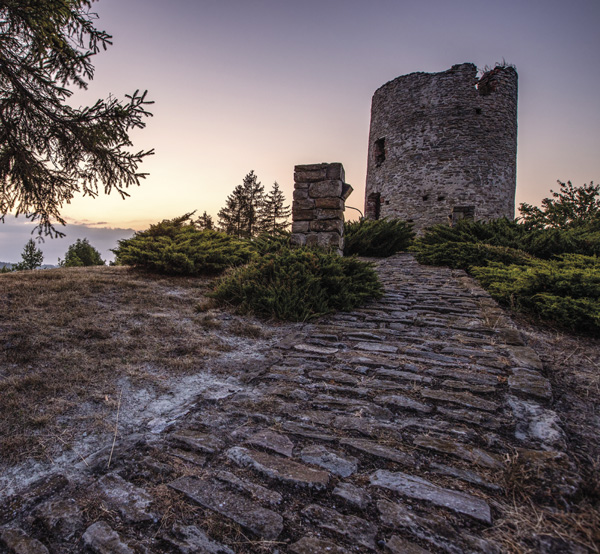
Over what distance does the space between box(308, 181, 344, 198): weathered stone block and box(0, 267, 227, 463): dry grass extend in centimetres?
276

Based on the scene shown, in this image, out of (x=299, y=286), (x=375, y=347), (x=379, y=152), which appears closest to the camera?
(x=375, y=347)

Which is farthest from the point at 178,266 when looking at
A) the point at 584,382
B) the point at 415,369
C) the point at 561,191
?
the point at 561,191

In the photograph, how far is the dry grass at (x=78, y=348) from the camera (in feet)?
6.33

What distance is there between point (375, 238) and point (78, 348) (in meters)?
8.20

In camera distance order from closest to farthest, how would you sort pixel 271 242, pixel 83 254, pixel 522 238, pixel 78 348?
pixel 78 348 < pixel 271 242 < pixel 522 238 < pixel 83 254

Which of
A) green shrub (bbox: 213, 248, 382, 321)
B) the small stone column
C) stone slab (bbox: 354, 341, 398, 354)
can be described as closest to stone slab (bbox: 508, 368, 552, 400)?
stone slab (bbox: 354, 341, 398, 354)

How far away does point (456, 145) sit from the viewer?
559 inches

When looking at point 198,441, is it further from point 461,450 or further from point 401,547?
point 461,450

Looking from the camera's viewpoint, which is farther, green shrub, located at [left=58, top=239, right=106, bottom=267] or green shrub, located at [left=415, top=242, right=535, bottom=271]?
green shrub, located at [left=58, top=239, right=106, bottom=267]

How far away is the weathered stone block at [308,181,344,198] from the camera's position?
5848mm

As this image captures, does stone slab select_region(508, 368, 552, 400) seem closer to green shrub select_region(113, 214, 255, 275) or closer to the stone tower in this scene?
green shrub select_region(113, 214, 255, 275)

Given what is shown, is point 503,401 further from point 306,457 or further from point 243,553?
point 243,553

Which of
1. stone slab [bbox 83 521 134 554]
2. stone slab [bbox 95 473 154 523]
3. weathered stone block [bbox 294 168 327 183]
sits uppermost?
weathered stone block [bbox 294 168 327 183]

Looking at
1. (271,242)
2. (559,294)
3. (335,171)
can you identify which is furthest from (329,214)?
(559,294)
